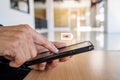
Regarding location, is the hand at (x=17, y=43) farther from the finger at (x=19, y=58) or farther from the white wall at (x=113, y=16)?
the white wall at (x=113, y=16)

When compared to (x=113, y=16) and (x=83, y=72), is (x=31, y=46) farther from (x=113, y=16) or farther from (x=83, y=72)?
(x=113, y=16)

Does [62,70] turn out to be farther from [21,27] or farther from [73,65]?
[21,27]

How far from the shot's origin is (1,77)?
2.32 feet

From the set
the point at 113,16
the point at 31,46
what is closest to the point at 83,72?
the point at 31,46

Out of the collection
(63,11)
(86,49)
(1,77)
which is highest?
(63,11)

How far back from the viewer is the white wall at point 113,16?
9617 millimetres

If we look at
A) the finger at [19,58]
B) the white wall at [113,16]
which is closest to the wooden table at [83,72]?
the finger at [19,58]

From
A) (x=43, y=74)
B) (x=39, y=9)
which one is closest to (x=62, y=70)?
(x=43, y=74)

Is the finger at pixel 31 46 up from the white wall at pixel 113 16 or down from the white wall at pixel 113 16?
down

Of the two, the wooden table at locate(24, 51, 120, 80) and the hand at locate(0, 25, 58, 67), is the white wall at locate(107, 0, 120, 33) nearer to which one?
the wooden table at locate(24, 51, 120, 80)

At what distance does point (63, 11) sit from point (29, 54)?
14611 millimetres

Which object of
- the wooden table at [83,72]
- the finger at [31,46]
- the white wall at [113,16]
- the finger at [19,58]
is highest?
the white wall at [113,16]

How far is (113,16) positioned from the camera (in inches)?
382

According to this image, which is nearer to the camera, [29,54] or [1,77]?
[29,54]
